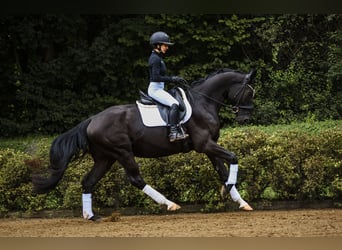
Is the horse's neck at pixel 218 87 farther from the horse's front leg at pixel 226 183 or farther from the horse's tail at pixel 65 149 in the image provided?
the horse's tail at pixel 65 149

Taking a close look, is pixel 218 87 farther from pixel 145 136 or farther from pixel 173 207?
pixel 173 207

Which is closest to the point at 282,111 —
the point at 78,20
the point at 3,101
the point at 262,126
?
the point at 262,126

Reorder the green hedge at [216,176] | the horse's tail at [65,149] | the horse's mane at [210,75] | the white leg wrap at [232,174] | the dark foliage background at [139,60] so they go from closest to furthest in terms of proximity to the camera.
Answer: the white leg wrap at [232,174]
the horse's tail at [65,149]
the horse's mane at [210,75]
the green hedge at [216,176]
the dark foliage background at [139,60]

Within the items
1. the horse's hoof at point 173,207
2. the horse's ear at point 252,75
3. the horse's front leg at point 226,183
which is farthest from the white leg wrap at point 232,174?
the horse's ear at point 252,75

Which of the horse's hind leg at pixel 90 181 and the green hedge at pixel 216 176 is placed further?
the green hedge at pixel 216 176

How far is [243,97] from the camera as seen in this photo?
655 centimetres

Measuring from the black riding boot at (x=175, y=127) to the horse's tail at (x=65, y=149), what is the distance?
0.79 m

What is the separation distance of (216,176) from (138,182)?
819 mm

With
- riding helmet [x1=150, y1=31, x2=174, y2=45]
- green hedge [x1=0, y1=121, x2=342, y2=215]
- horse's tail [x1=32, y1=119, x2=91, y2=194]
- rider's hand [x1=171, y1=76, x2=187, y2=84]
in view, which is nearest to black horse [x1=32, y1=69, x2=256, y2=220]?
horse's tail [x1=32, y1=119, x2=91, y2=194]

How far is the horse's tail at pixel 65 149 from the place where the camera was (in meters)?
6.57

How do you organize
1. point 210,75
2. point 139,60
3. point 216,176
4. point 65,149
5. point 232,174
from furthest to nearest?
point 139,60 → point 216,176 → point 210,75 → point 65,149 → point 232,174

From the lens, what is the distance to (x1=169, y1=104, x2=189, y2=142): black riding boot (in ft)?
21.2

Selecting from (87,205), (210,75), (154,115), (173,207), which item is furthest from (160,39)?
(87,205)

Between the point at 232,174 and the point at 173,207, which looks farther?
the point at 173,207
